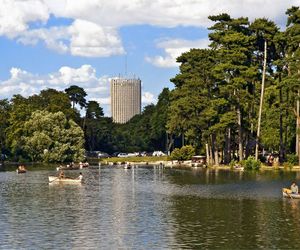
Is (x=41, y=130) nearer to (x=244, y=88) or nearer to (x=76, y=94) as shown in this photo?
(x=76, y=94)

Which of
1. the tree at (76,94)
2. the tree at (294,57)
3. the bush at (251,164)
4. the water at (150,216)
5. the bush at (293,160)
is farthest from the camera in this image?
the tree at (76,94)

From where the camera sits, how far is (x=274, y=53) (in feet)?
395

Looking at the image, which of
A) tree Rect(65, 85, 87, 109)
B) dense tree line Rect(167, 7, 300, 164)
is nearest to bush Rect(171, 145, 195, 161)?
dense tree line Rect(167, 7, 300, 164)

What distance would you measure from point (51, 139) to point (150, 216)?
102m

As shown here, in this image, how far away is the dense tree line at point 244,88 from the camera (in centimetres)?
11288

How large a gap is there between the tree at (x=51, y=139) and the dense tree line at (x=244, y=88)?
97.6ft

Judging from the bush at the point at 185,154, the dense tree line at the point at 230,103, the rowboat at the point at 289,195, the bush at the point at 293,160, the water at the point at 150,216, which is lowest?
the water at the point at 150,216

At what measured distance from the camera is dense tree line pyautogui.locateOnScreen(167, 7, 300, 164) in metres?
113

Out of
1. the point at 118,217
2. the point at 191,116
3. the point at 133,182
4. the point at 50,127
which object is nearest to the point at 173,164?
the point at 191,116

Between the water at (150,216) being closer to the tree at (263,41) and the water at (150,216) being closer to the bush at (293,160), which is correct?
the bush at (293,160)

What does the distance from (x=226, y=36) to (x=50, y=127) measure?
2115 inches

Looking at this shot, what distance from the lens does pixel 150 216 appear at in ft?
168

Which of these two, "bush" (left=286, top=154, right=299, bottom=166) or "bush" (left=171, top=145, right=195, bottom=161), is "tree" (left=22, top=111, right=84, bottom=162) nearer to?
"bush" (left=171, top=145, right=195, bottom=161)

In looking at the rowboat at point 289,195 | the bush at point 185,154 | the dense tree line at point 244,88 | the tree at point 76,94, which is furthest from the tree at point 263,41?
the tree at point 76,94
